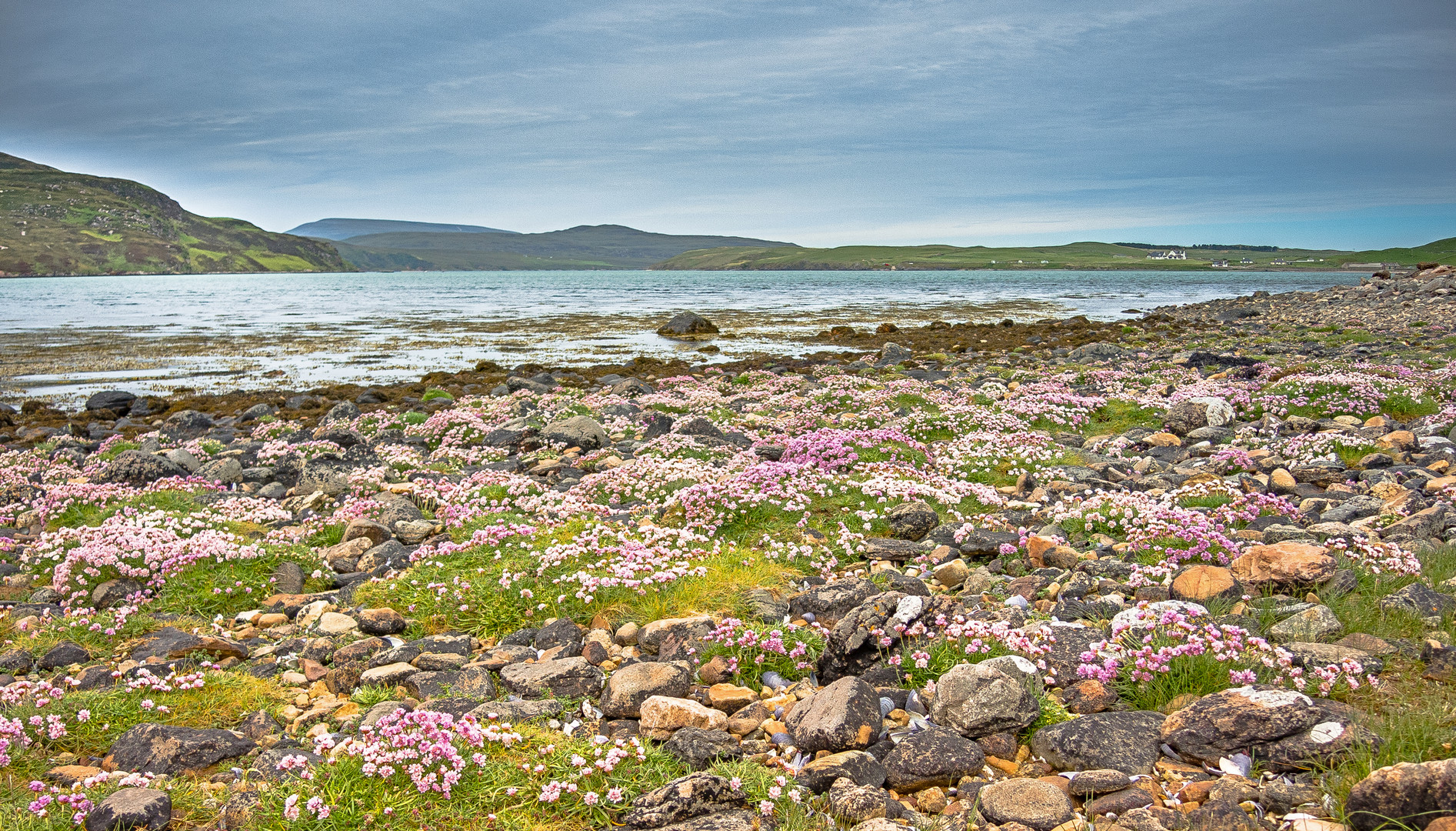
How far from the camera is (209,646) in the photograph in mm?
7871

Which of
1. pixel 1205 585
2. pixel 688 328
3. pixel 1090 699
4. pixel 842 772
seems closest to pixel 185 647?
pixel 842 772

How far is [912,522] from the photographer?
10.7 metres

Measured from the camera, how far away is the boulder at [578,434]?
1767 centimetres

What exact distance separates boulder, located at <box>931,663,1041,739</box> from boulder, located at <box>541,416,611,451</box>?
1269 cm

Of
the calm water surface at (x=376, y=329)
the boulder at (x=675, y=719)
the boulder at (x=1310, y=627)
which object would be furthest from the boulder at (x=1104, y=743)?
the calm water surface at (x=376, y=329)

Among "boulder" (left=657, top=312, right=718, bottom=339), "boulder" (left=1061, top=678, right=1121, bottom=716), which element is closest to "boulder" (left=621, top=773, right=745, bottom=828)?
"boulder" (left=1061, top=678, right=1121, bottom=716)

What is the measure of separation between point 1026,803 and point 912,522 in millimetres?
6321

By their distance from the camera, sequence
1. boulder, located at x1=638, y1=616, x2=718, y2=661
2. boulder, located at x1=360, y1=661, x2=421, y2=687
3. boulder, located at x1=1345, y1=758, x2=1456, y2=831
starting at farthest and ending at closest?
boulder, located at x1=638, y1=616, x2=718, y2=661
boulder, located at x1=360, y1=661, x2=421, y2=687
boulder, located at x1=1345, y1=758, x2=1456, y2=831

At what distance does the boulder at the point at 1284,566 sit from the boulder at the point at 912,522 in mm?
3825

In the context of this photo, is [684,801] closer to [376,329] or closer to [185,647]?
[185,647]

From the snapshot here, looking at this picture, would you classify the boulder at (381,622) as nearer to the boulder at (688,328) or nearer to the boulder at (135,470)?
the boulder at (135,470)

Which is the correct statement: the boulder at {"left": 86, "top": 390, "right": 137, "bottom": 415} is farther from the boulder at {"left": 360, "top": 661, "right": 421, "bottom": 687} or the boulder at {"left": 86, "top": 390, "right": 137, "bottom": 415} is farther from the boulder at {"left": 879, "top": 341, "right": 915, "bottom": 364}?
the boulder at {"left": 879, "top": 341, "right": 915, "bottom": 364}

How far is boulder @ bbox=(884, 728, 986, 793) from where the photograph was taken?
16.6ft

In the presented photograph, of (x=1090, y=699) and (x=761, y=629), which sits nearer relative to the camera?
(x=1090, y=699)
